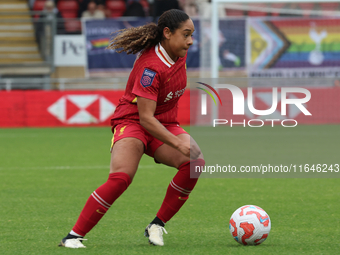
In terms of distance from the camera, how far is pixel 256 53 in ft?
50.3

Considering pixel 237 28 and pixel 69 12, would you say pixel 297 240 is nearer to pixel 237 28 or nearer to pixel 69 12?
pixel 237 28

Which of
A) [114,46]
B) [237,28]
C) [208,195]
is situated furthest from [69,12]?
[114,46]

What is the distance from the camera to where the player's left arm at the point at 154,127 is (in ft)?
12.4

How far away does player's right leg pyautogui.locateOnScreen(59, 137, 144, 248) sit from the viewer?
382 cm

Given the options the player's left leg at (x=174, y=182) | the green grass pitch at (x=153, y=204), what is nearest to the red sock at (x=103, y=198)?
the green grass pitch at (x=153, y=204)

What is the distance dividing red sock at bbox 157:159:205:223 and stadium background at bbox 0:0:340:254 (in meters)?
0.22

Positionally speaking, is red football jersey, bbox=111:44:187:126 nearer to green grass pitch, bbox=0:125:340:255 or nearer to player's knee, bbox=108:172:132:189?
player's knee, bbox=108:172:132:189

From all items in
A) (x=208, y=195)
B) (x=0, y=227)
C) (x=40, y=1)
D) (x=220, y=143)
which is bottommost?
(x=220, y=143)

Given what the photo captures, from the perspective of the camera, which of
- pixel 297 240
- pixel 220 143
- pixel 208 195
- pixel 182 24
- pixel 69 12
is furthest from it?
pixel 69 12

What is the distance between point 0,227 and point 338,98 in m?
12.2

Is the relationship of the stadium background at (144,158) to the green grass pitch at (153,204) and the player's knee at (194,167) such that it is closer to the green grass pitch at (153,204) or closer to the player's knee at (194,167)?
the green grass pitch at (153,204)

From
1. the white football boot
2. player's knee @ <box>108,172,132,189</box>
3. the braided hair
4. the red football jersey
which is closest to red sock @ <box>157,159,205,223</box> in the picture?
the white football boot

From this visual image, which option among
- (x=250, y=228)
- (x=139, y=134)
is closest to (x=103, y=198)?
(x=139, y=134)

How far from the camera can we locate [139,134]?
404 cm
